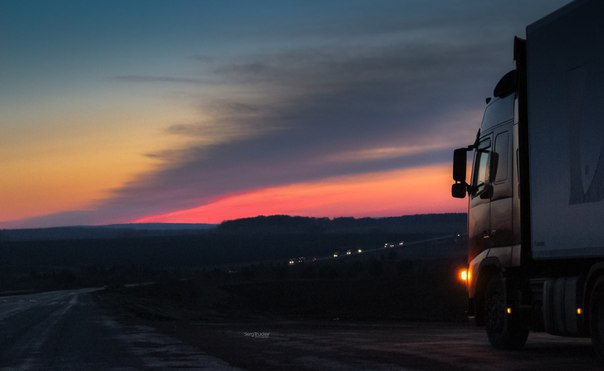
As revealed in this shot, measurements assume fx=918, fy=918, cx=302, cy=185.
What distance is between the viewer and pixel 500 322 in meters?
14.2

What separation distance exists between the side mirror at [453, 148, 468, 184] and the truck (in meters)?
0.02

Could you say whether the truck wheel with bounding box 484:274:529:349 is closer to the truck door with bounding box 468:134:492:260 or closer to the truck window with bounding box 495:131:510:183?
the truck door with bounding box 468:134:492:260

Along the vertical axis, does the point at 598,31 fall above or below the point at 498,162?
above

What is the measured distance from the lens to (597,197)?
10.9 meters

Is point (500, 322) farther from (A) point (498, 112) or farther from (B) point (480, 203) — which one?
(A) point (498, 112)

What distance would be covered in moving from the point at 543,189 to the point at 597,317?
2057mm

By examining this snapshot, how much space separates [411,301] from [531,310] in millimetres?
38720

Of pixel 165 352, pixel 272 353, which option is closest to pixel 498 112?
pixel 272 353

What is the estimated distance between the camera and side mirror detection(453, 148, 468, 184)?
584 inches

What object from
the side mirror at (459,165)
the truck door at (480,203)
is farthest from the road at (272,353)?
the side mirror at (459,165)

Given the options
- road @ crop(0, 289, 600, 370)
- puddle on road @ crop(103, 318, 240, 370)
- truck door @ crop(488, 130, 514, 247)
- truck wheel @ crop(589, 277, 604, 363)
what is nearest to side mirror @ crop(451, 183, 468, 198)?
truck door @ crop(488, 130, 514, 247)

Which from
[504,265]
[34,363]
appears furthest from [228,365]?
[504,265]

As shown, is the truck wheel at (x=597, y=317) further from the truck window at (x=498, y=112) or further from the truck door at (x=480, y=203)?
the truck window at (x=498, y=112)

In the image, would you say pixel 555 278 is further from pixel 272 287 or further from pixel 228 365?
pixel 272 287
